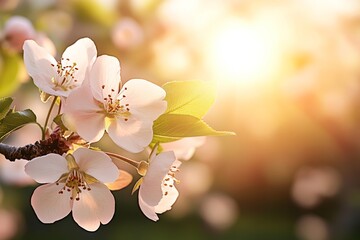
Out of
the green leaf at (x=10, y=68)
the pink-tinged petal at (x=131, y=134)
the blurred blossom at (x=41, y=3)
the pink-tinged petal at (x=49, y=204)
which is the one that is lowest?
the blurred blossom at (x=41, y=3)

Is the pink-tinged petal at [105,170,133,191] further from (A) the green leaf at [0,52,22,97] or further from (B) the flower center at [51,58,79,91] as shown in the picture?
(A) the green leaf at [0,52,22,97]

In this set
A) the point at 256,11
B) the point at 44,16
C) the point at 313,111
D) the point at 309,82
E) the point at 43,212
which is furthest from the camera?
the point at 313,111

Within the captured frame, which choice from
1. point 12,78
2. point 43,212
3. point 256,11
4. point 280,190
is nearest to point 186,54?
point 256,11

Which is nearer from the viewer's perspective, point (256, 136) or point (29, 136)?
point (29, 136)

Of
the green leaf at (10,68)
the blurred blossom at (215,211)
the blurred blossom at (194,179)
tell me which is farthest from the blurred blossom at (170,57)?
the blurred blossom at (215,211)

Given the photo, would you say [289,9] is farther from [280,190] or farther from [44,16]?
[280,190]

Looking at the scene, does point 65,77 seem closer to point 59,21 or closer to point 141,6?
point 141,6

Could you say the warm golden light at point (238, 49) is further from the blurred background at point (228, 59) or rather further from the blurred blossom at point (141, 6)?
the blurred blossom at point (141, 6)

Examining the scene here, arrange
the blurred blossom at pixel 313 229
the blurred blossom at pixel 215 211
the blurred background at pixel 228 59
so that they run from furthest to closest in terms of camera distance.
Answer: the blurred blossom at pixel 313 229 < the blurred blossom at pixel 215 211 < the blurred background at pixel 228 59
